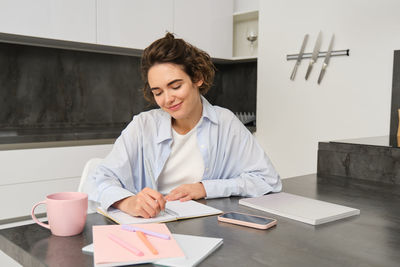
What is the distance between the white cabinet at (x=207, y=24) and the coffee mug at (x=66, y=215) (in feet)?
7.65

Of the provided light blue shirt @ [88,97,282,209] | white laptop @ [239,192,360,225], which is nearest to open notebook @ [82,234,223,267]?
white laptop @ [239,192,360,225]

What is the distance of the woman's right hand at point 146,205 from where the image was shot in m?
0.87

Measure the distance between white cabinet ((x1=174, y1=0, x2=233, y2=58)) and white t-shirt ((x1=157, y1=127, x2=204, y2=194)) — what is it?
5.62 feet

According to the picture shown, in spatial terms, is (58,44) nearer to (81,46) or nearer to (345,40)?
(81,46)

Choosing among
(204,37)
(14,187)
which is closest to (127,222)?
(14,187)

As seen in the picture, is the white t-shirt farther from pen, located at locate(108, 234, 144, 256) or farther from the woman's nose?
pen, located at locate(108, 234, 144, 256)

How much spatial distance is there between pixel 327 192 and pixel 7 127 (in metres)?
2.15

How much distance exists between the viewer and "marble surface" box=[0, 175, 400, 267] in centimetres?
63

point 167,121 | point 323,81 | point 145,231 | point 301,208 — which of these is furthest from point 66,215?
point 323,81

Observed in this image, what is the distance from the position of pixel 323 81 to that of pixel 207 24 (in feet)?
3.41

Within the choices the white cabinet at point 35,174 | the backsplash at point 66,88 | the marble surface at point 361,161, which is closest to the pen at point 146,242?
the marble surface at point 361,161

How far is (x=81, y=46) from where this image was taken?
8.82 ft

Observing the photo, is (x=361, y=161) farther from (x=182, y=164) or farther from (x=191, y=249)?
(x=191, y=249)

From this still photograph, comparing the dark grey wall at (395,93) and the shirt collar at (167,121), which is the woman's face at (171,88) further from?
the dark grey wall at (395,93)
